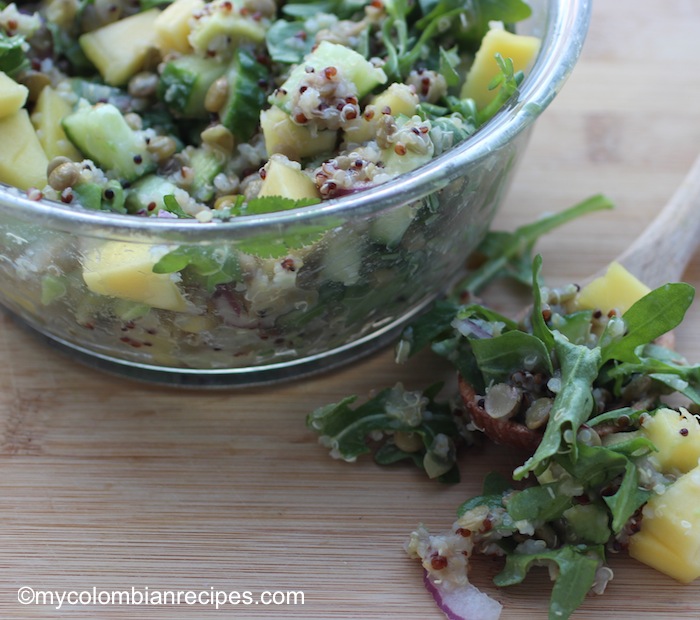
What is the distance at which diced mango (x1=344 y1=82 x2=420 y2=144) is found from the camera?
210 centimetres

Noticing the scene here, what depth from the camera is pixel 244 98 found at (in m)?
2.32

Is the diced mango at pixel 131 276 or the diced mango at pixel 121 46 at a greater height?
the diced mango at pixel 121 46

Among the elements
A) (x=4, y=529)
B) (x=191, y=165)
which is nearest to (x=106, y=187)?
(x=191, y=165)

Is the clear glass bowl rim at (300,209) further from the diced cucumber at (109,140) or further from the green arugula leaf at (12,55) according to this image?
the green arugula leaf at (12,55)

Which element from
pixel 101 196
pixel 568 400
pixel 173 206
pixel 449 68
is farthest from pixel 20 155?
pixel 568 400

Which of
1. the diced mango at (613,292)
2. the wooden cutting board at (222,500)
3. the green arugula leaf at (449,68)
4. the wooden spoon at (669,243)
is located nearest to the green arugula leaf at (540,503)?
the wooden cutting board at (222,500)

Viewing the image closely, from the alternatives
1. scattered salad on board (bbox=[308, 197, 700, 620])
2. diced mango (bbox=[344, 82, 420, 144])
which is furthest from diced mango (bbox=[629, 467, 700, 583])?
diced mango (bbox=[344, 82, 420, 144])

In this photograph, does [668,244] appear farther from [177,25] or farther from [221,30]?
[177,25]

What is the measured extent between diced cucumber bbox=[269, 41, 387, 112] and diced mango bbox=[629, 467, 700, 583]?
111cm

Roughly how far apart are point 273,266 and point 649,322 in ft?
2.81

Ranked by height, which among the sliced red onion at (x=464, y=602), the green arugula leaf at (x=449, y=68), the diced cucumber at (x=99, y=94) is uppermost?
the green arugula leaf at (x=449, y=68)

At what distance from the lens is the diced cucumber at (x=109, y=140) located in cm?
221

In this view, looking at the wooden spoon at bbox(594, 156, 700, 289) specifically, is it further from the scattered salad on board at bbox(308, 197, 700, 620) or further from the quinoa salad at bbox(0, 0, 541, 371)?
the quinoa salad at bbox(0, 0, 541, 371)

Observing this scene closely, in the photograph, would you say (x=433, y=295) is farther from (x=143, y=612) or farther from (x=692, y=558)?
(x=143, y=612)
